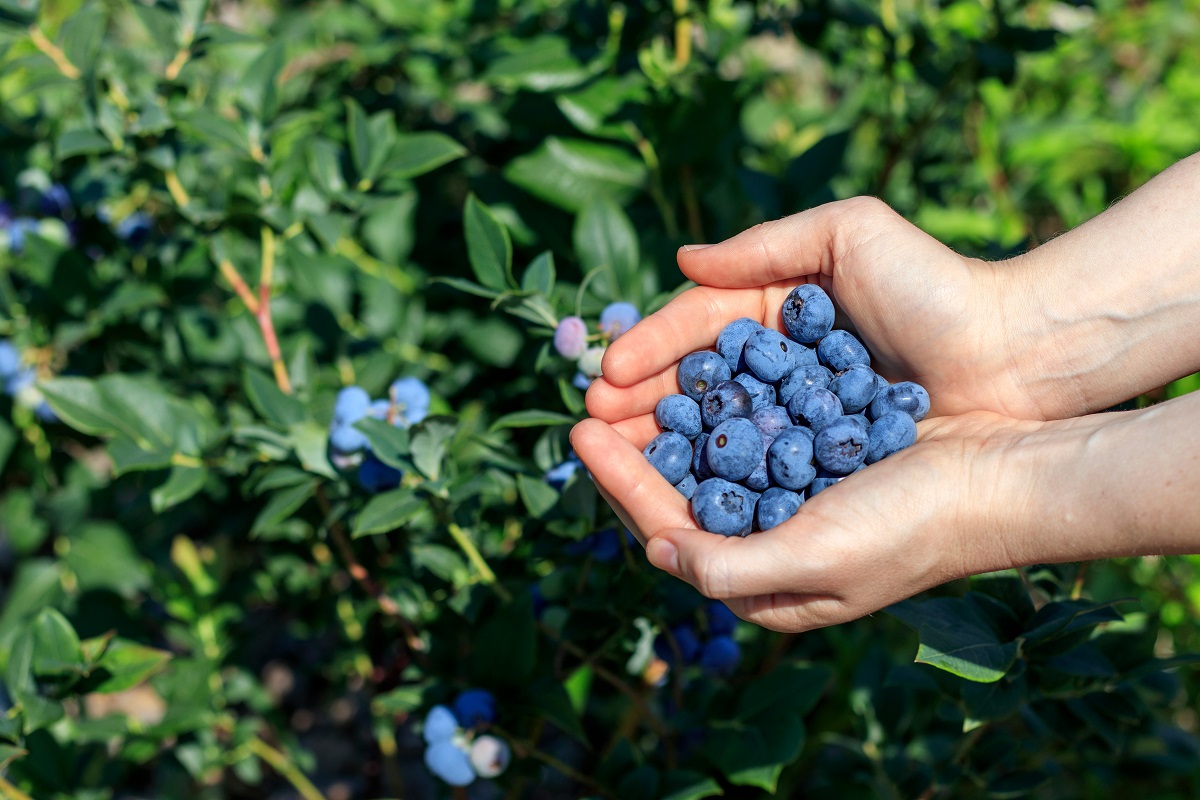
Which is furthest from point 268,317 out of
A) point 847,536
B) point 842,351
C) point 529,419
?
point 847,536

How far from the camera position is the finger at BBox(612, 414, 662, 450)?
1.32 meters

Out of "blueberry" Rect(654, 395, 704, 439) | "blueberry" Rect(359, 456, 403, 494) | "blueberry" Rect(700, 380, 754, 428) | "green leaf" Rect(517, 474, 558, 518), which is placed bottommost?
"blueberry" Rect(359, 456, 403, 494)

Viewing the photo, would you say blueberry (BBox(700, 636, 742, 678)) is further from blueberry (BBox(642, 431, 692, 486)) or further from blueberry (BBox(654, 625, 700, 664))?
Answer: blueberry (BBox(642, 431, 692, 486))

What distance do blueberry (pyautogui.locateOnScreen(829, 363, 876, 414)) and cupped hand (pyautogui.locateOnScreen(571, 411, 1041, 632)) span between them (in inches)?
4.7

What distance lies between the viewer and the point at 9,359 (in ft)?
5.72

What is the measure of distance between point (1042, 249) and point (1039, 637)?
1.93 ft

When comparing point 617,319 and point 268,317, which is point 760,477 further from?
Answer: point 268,317

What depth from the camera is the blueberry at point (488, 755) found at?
1295mm

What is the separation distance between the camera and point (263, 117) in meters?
1.56

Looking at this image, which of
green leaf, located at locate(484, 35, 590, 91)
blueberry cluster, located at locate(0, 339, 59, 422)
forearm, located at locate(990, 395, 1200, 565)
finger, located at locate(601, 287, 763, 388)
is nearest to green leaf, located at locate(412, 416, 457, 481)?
finger, located at locate(601, 287, 763, 388)

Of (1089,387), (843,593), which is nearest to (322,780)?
(843,593)

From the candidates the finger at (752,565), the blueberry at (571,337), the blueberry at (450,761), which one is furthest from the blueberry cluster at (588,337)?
the blueberry at (450,761)

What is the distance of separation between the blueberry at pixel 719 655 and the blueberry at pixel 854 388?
44 cm

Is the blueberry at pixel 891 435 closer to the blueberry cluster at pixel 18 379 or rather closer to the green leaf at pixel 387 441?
the green leaf at pixel 387 441
